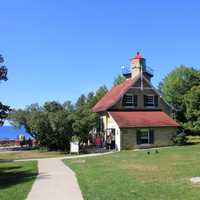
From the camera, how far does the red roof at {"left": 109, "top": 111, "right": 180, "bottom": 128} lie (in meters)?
43.5

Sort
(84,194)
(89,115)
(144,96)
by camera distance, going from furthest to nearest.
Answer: (144,96) → (89,115) → (84,194)

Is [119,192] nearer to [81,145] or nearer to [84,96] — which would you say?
[81,145]

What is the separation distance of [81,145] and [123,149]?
4.23m

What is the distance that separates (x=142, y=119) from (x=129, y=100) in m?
3.40

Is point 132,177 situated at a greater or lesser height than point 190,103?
lesser

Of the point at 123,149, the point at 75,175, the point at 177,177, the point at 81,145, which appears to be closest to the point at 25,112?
the point at 81,145

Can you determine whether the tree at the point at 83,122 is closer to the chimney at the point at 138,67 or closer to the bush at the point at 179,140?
the bush at the point at 179,140

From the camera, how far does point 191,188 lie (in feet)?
48.7

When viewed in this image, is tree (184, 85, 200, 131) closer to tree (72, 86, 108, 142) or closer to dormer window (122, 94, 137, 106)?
dormer window (122, 94, 137, 106)

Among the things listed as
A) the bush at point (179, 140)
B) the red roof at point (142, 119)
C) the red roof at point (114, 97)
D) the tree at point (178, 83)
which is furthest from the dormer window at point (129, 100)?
the tree at point (178, 83)

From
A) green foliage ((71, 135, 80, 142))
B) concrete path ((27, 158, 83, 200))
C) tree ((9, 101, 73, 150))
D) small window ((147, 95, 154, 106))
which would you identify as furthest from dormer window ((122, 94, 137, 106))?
concrete path ((27, 158, 83, 200))

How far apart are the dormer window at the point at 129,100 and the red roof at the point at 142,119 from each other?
1089mm

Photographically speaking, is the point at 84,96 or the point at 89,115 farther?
the point at 84,96

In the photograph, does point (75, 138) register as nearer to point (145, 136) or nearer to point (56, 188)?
point (145, 136)
